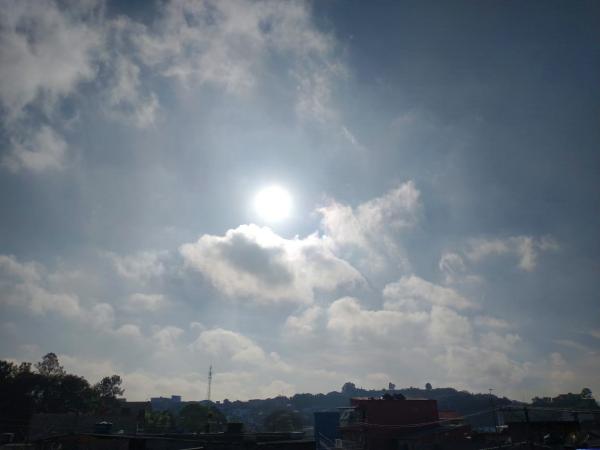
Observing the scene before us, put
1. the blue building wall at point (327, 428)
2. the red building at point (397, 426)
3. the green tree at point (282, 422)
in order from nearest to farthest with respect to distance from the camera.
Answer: the red building at point (397, 426) < the blue building wall at point (327, 428) < the green tree at point (282, 422)

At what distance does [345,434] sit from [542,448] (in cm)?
3481

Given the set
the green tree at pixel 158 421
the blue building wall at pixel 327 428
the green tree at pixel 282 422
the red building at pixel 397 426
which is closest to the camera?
the red building at pixel 397 426

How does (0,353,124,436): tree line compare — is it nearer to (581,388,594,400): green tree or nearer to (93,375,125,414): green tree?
(93,375,125,414): green tree

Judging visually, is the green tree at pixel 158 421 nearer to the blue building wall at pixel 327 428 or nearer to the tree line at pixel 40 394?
the tree line at pixel 40 394

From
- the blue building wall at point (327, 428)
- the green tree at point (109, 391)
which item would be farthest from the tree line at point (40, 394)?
the blue building wall at point (327, 428)

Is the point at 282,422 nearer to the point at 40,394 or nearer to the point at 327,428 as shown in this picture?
the point at 327,428

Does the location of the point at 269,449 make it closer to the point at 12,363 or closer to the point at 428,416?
the point at 428,416

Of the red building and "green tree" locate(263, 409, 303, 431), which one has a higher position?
the red building

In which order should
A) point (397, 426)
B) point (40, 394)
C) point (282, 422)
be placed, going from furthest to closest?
point (282, 422), point (40, 394), point (397, 426)

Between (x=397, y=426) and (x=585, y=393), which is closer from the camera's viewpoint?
(x=397, y=426)

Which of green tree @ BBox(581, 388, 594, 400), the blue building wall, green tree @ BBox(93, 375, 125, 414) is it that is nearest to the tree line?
green tree @ BBox(93, 375, 125, 414)

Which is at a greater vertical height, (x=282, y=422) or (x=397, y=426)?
(x=397, y=426)

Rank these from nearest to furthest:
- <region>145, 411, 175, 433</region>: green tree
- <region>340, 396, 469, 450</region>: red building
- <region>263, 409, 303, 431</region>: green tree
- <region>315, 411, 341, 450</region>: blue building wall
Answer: <region>340, 396, 469, 450</region>: red building → <region>315, 411, 341, 450</region>: blue building wall → <region>145, 411, 175, 433</region>: green tree → <region>263, 409, 303, 431</region>: green tree

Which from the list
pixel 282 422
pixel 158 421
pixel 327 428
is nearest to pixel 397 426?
pixel 327 428
